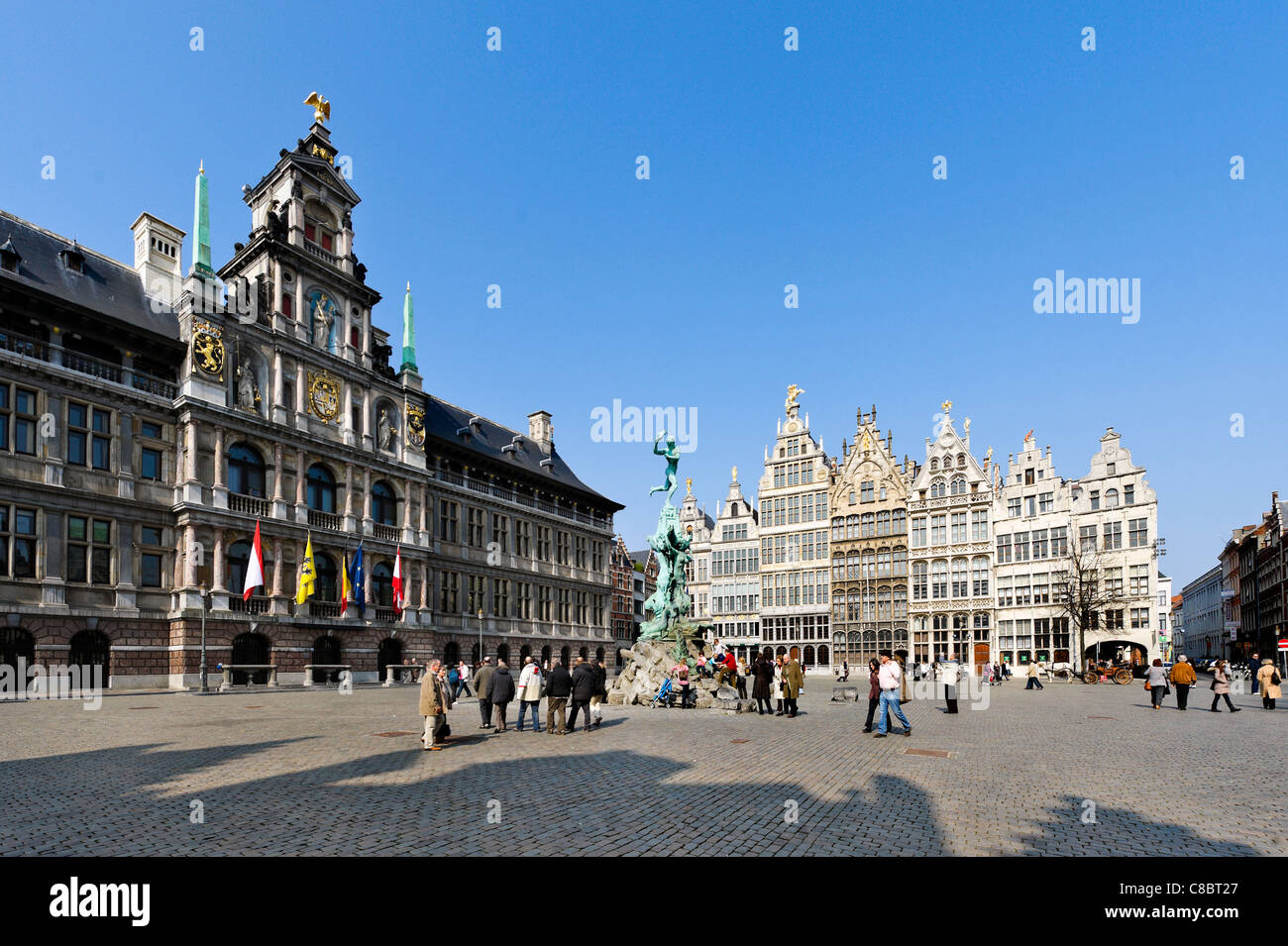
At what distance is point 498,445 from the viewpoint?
2343 inches

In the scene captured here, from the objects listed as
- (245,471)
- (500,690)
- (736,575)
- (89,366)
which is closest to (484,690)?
(500,690)

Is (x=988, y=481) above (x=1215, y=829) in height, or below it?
above

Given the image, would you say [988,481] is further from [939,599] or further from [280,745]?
[280,745]

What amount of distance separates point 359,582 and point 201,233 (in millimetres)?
19209

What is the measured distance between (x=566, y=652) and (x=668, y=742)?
4518 cm

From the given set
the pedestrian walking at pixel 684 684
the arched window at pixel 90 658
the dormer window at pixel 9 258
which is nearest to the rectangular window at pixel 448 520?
the arched window at pixel 90 658

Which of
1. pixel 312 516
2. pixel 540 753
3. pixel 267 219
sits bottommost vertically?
pixel 540 753

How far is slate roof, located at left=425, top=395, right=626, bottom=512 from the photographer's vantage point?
174ft

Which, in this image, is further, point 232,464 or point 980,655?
point 980,655

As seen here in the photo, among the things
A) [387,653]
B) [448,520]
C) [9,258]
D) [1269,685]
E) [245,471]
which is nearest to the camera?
[1269,685]

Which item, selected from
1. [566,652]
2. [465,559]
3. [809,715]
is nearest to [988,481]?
[566,652]

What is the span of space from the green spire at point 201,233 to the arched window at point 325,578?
15227 millimetres

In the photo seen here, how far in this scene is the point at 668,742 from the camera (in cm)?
1583

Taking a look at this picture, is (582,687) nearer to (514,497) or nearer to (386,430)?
(386,430)
